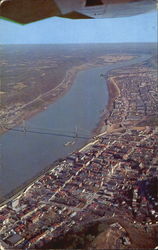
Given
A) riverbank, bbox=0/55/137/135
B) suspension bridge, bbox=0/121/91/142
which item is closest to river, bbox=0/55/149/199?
suspension bridge, bbox=0/121/91/142

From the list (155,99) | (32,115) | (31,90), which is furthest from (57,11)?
(31,90)

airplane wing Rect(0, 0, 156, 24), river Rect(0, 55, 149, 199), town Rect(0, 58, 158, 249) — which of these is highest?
airplane wing Rect(0, 0, 156, 24)

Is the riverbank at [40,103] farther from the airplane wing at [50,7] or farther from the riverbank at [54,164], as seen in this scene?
the airplane wing at [50,7]

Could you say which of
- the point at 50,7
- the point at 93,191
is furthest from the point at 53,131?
the point at 50,7

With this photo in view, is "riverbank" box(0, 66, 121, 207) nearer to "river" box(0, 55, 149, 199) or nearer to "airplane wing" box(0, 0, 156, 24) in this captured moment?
"river" box(0, 55, 149, 199)

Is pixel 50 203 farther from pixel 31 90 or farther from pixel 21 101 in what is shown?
pixel 31 90

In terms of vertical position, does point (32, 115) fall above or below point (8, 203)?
above

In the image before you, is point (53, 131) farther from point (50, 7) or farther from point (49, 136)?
point (50, 7)
